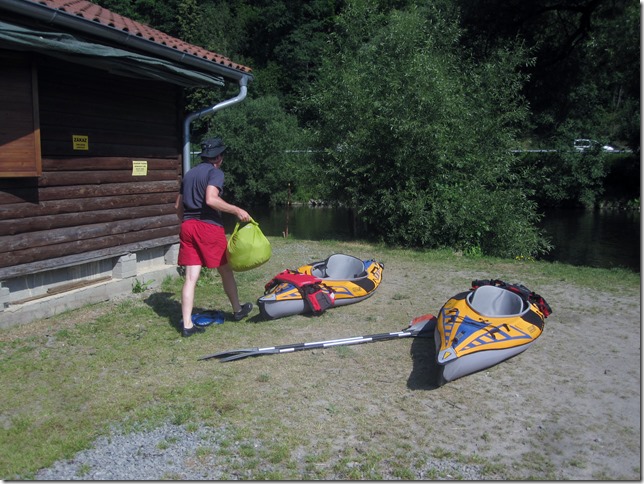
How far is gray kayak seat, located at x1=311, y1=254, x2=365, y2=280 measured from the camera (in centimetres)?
808

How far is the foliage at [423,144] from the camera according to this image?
13.3 m

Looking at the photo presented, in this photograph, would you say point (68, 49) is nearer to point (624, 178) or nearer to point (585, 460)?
point (585, 460)

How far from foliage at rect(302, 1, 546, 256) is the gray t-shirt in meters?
7.42

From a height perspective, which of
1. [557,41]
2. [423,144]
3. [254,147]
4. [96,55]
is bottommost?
→ [254,147]

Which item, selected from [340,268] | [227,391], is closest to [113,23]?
[340,268]

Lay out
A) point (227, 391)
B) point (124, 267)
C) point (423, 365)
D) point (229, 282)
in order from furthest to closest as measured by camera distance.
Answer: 1. point (124, 267)
2. point (229, 282)
3. point (423, 365)
4. point (227, 391)

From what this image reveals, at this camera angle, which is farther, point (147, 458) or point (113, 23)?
point (113, 23)

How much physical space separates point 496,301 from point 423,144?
24.2 feet

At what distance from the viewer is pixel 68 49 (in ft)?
20.4

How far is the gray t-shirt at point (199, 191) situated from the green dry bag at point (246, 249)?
291 mm

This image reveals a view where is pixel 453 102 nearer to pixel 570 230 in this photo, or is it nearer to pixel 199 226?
pixel 199 226

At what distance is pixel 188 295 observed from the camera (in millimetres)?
6176

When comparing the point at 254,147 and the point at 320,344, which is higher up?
the point at 254,147

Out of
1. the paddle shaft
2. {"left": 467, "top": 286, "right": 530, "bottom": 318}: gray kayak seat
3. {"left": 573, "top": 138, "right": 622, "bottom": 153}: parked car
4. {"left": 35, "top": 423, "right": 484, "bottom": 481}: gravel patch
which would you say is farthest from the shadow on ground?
{"left": 573, "top": 138, "right": 622, "bottom": 153}: parked car
